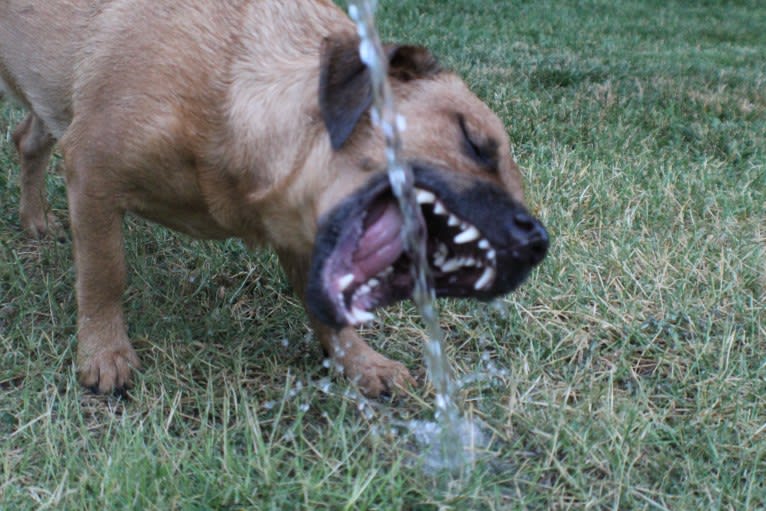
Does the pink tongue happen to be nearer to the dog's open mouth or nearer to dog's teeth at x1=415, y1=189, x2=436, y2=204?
the dog's open mouth

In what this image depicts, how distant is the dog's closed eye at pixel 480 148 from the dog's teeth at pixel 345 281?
0.51m

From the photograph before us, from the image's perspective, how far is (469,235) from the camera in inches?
102

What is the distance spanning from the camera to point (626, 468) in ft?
9.34

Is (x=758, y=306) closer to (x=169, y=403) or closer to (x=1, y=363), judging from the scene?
(x=169, y=403)

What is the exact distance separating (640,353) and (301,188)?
161 centimetres

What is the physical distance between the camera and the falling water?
2.53m

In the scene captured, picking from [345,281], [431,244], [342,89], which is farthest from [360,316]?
[342,89]

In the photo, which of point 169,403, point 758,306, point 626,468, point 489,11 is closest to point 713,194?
point 758,306

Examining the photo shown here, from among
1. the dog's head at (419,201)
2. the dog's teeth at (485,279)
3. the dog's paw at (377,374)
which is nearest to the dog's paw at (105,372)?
the dog's paw at (377,374)

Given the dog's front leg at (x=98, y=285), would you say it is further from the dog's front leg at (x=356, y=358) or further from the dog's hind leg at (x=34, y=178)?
the dog's hind leg at (x=34, y=178)

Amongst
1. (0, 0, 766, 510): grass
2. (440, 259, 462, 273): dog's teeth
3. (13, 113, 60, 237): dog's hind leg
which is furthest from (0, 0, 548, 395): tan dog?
(13, 113, 60, 237): dog's hind leg

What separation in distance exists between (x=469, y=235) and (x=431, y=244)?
0.23m

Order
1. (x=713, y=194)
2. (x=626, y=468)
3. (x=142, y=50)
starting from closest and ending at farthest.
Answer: (x=626, y=468), (x=142, y=50), (x=713, y=194)

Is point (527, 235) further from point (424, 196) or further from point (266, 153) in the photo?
point (266, 153)
